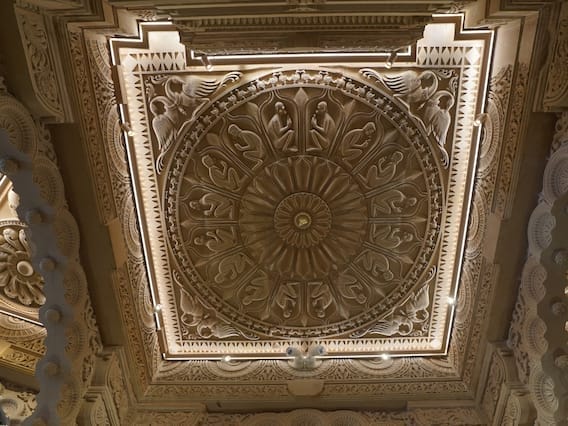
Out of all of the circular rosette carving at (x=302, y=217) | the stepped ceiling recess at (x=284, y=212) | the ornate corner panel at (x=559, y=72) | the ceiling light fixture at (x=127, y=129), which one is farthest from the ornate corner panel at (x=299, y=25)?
the circular rosette carving at (x=302, y=217)

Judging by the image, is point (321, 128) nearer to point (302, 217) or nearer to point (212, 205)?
point (302, 217)

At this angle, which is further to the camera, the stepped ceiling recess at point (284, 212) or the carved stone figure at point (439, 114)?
the carved stone figure at point (439, 114)

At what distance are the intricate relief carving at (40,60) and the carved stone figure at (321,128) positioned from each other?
171 cm

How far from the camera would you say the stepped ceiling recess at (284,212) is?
2938 mm

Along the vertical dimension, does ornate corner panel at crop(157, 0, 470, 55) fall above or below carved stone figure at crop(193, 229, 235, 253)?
above

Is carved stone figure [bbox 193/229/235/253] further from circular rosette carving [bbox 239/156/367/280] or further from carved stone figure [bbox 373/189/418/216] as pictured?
carved stone figure [bbox 373/189/418/216]

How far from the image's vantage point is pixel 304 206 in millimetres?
3828

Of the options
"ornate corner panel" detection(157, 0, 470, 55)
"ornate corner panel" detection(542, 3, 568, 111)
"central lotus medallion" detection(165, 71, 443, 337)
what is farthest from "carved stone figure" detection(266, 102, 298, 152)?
"ornate corner panel" detection(542, 3, 568, 111)

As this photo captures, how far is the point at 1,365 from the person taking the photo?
408cm

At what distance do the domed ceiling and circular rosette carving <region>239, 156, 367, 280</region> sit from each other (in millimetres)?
11

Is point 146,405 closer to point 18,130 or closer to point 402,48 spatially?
point 18,130

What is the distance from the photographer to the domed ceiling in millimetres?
3436

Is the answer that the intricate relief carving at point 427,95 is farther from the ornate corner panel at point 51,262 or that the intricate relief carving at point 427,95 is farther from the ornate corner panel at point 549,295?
the ornate corner panel at point 51,262

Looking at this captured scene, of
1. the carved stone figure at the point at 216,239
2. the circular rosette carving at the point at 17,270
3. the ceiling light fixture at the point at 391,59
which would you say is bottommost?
the circular rosette carving at the point at 17,270
